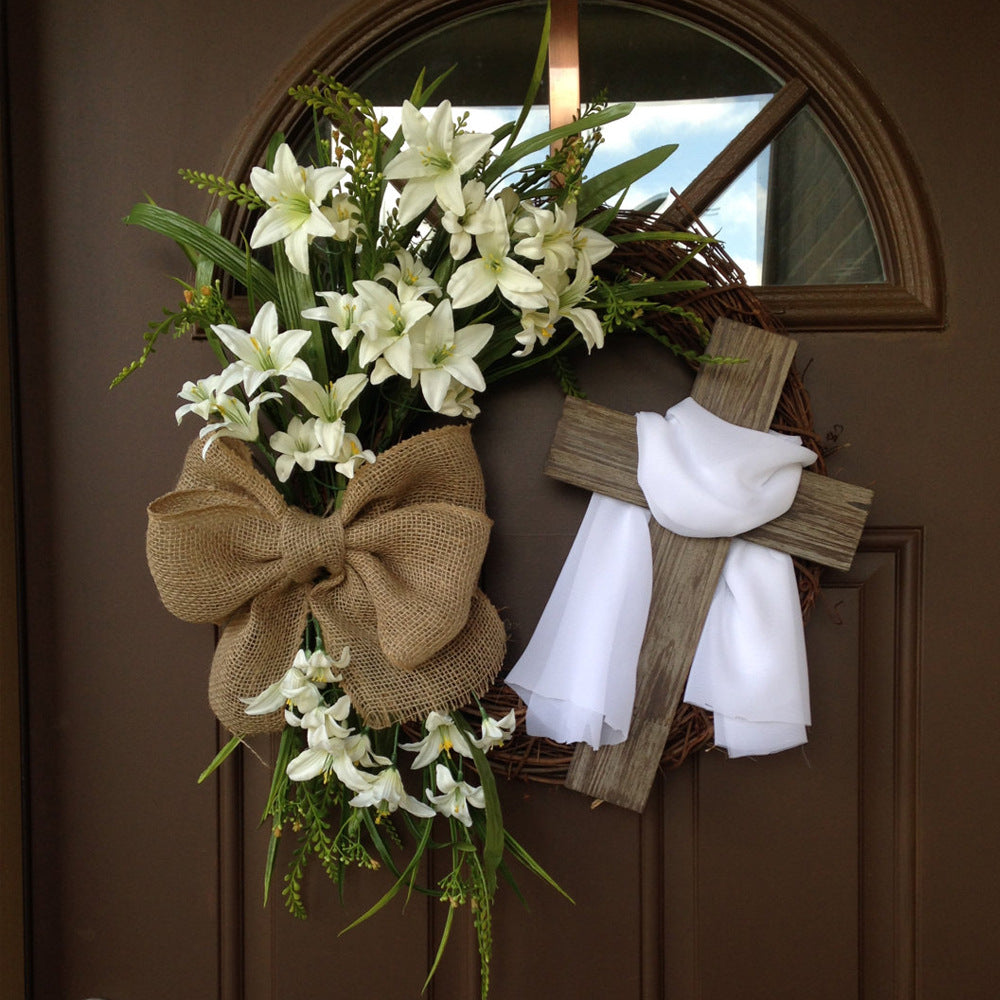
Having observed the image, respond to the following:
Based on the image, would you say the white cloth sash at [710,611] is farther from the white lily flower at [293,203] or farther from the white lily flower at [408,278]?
the white lily flower at [293,203]

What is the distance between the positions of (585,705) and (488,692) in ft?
0.32

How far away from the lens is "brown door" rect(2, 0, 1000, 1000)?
2.84 feet

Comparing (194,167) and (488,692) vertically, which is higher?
Answer: (194,167)

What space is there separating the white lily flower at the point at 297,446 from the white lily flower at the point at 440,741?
26cm

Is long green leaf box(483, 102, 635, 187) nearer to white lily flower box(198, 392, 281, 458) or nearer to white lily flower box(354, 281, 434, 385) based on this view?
white lily flower box(354, 281, 434, 385)

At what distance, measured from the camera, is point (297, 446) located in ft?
2.33

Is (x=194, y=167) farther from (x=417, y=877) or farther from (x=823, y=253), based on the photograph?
(x=417, y=877)

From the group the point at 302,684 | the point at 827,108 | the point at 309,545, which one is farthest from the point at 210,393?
the point at 827,108

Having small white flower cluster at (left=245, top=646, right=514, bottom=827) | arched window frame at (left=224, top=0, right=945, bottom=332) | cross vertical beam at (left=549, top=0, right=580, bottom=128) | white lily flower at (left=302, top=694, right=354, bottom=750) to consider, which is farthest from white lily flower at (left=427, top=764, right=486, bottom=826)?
cross vertical beam at (left=549, top=0, right=580, bottom=128)

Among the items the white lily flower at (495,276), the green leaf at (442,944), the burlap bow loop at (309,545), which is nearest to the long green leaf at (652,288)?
the white lily flower at (495,276)

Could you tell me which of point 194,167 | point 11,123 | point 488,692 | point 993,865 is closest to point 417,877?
point 488,692

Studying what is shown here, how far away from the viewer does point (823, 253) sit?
0.88 metres

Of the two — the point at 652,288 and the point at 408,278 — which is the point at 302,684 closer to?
the point at 408,278

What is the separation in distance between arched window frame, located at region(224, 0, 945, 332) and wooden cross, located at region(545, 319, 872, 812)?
12 cm
